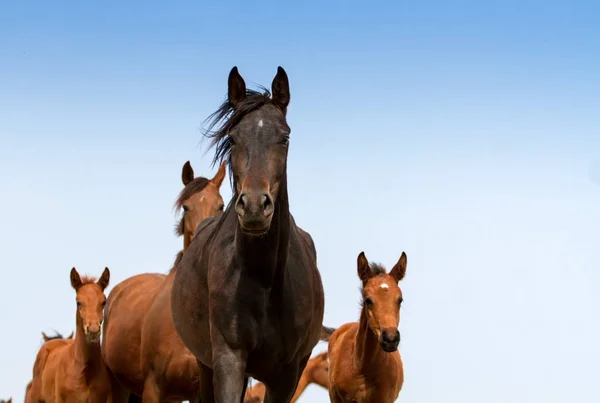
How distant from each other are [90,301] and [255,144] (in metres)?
5.85

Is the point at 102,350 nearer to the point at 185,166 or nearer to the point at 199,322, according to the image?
the point at 185,166

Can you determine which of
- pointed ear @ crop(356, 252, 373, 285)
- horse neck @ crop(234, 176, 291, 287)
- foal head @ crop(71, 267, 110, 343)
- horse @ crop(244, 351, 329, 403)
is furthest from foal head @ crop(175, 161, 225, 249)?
horse @ crop(244, 351, 329, 403)

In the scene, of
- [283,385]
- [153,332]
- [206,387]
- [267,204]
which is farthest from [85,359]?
[267,204]

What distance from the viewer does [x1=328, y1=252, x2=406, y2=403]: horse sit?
10922 mm

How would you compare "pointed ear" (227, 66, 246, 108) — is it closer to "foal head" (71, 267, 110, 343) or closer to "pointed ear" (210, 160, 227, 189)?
"pointed ear" (210, 160, 227, 189)

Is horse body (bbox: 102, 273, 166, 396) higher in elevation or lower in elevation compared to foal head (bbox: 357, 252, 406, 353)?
lower

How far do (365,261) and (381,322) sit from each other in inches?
51.9

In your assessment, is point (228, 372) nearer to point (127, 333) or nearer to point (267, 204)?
point (267, 204)

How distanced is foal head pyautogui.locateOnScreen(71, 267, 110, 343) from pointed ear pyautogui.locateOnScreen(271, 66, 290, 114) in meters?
5.09

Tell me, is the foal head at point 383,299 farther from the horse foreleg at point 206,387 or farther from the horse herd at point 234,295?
the horse foreleg at point 206,387

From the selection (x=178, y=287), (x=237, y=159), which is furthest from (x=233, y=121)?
(x=178, y=287)

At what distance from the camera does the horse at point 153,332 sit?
28.0ft

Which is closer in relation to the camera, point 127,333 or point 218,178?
point 127,333

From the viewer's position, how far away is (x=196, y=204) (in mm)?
9117
